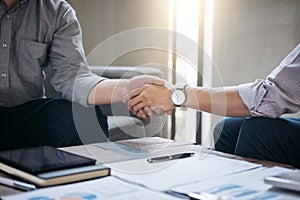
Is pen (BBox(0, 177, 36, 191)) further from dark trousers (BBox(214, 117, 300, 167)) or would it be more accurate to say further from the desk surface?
dark trousers (BBox(214, 117, 300, 167))

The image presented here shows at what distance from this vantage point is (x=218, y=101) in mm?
1199

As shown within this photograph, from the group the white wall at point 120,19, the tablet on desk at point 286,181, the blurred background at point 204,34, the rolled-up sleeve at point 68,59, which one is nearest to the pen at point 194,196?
the tablet on desk at point 286,181

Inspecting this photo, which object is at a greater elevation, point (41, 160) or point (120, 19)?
point (120, 19)

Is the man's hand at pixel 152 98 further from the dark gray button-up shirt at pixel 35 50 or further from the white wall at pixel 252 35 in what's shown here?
the white wall at pixel 252 35

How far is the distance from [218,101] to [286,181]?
1.64ft

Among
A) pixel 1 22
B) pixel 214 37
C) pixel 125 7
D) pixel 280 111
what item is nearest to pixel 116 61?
pixel 125 7

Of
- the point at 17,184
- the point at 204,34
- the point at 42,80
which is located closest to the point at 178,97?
the point at 42,80

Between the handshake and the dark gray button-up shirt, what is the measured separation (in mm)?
179

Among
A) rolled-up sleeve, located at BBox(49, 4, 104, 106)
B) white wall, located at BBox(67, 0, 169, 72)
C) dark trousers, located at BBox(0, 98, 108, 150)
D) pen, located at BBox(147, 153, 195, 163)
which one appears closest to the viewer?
pen, located at BBox(147, 153, 195, 163)

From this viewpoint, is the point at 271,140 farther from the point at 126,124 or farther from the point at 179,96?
the point at 126,124

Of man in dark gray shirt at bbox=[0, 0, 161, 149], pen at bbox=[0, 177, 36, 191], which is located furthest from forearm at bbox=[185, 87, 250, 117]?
pen at bbox=[0, 177, 36, 191]

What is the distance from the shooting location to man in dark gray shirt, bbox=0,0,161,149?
4.02ft

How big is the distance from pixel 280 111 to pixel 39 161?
642 millimetres

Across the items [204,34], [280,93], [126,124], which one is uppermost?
[204,34]
